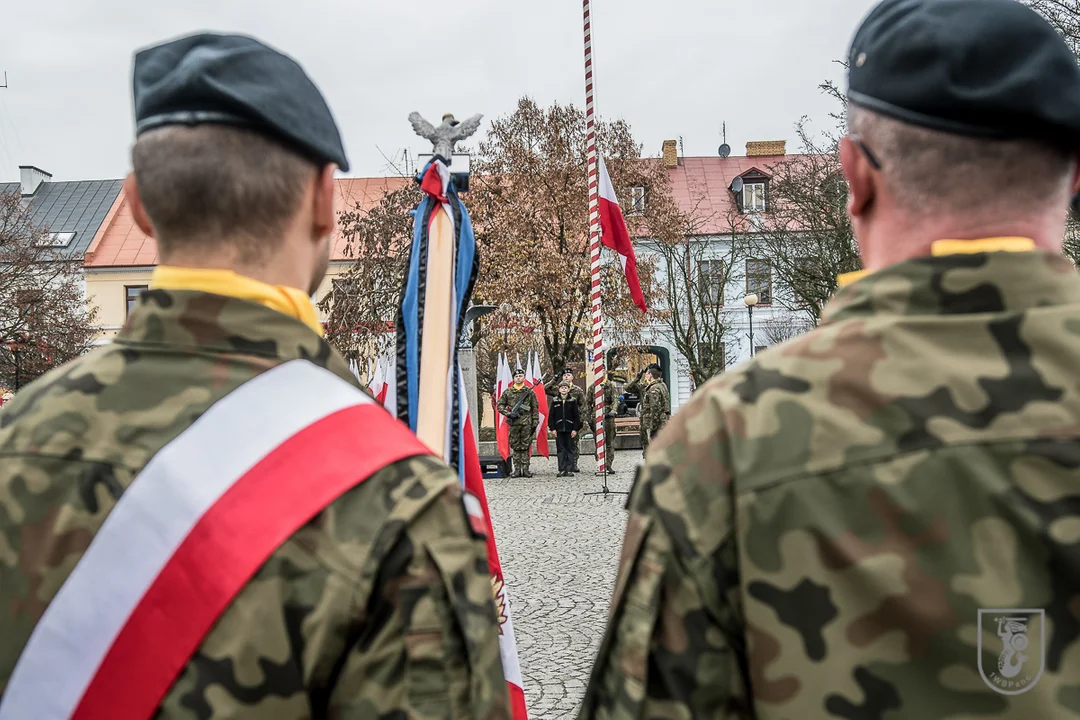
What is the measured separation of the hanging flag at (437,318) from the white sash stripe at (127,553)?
3321 millimetres

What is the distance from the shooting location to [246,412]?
1554 mm

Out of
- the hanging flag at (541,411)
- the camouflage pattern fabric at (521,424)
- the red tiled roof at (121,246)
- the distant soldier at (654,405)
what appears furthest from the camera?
the red tiled roof at (121,246)

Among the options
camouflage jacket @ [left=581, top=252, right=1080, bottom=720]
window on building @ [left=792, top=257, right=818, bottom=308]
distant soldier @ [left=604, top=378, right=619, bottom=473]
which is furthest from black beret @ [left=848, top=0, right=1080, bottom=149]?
window on building @ [left=792, top=257, right=818, bottom=308]

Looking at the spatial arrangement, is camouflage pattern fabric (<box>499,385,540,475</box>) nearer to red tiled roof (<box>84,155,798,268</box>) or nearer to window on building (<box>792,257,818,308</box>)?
window on building (<box>792,257,818,308</box>)

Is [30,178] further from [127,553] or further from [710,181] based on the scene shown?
[127,553]

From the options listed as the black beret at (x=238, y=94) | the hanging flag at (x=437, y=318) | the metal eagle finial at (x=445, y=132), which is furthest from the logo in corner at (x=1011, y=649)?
the metal eagle finial at (x=445, y=132)

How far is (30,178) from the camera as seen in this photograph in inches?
2062

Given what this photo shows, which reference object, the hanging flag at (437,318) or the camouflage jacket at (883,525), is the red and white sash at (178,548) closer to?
the camouflage jacket at (883,525)

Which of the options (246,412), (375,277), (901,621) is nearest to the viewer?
(901,621)

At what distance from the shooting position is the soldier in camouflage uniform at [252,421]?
141 centimetres

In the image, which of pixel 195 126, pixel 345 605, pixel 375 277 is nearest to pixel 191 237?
pixel 195 126

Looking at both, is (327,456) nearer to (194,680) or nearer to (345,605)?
(345,605)

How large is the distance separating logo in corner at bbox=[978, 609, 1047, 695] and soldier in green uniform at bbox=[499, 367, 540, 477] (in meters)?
18.9

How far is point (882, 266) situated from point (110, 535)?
1.21 meters
